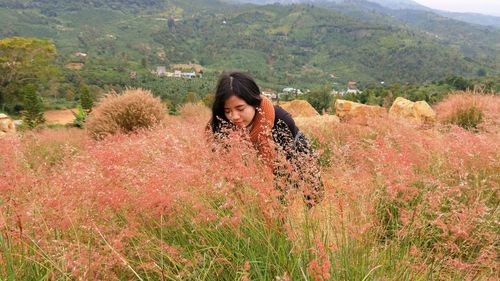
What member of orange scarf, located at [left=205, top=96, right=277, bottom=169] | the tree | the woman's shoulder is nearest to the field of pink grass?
orange scarf, located at [left=205, top=96, right=277, bottom=169]

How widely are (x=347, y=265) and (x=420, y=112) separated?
7.79 m

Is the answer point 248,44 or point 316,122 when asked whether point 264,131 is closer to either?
point 316,122

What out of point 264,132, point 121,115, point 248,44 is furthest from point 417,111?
point 248,44

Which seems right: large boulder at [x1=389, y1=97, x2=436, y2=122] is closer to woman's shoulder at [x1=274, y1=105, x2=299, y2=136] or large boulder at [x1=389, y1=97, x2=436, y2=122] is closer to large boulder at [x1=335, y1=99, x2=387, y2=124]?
large boulder at [x1=335, y1=99, x2=387, y2=124]

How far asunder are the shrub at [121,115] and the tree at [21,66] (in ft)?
81.6

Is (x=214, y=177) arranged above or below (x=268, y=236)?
above

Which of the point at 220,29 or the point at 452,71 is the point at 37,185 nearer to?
the point at 452,71

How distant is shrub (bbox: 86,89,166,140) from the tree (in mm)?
24876

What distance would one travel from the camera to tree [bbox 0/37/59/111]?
28103mm

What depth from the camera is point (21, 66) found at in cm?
3003

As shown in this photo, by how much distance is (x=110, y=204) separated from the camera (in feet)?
5.31

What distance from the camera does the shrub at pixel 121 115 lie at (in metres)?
6.47

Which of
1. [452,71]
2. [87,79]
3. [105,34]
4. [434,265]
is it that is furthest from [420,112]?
[105,34]

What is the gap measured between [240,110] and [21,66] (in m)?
33.3
